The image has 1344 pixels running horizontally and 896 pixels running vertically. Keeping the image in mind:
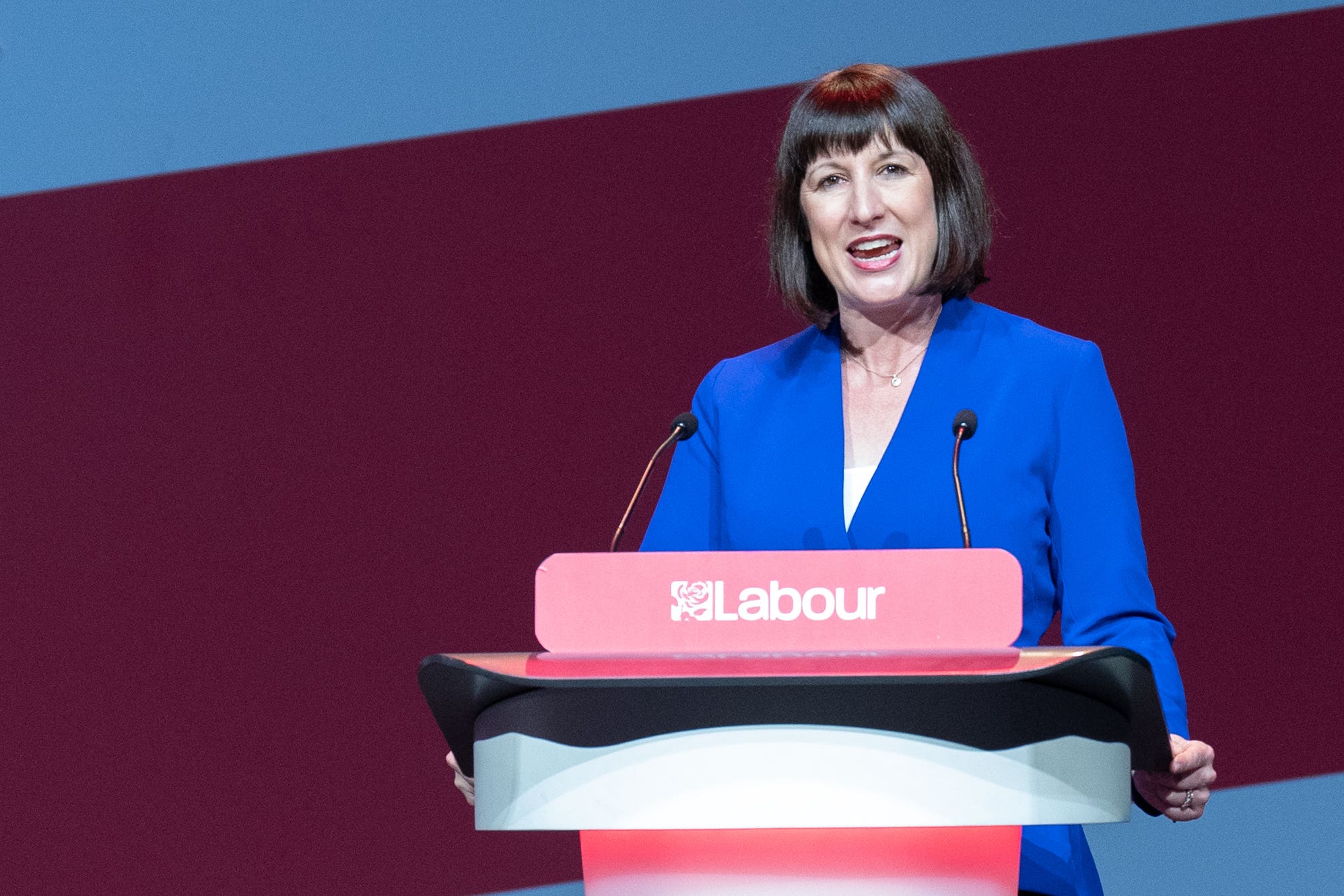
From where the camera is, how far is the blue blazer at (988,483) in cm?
146

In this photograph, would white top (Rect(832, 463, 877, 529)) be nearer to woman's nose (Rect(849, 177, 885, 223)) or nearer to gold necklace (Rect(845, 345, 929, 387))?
gold necklace (Rect(845, 345, 929, 387))

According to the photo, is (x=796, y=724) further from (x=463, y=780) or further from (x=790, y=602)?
(x=463, y=780)

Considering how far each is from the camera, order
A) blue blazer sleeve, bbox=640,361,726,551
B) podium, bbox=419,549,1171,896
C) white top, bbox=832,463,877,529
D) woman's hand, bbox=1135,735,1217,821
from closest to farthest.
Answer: podium, bbox=419,549,1171,896, woman's hand, bbox=1135,735,1217,821, white top, bbox=832,463,877,529, blue blazer sleeve, bbox=640,361,726,551

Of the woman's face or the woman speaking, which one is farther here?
the woman's face

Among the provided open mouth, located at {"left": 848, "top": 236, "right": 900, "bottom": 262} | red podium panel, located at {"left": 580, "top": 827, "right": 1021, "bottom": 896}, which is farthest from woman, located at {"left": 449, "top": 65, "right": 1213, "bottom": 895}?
red podium panel, located at {"left": 580, "top": 827, "right": 1021, "bottom": 896}

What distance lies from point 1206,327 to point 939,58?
0.64 metres

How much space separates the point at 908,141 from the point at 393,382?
1340 mm

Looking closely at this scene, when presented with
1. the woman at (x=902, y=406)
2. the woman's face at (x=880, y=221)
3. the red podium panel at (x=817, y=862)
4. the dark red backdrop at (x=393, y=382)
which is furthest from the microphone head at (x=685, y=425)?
the dark red backdrop at (x=393, y=382)

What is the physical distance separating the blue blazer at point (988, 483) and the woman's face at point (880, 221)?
8cm

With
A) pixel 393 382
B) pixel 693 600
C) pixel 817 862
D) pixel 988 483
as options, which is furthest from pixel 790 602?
pixel 393 382

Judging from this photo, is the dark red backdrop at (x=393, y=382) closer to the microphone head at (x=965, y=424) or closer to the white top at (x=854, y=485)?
the white top at (x=854, y=485)

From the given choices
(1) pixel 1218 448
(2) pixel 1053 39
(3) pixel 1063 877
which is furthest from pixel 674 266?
(3) pixel 1063 877

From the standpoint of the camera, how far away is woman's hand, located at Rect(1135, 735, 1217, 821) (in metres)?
1.17

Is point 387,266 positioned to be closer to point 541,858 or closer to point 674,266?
point 674,266
